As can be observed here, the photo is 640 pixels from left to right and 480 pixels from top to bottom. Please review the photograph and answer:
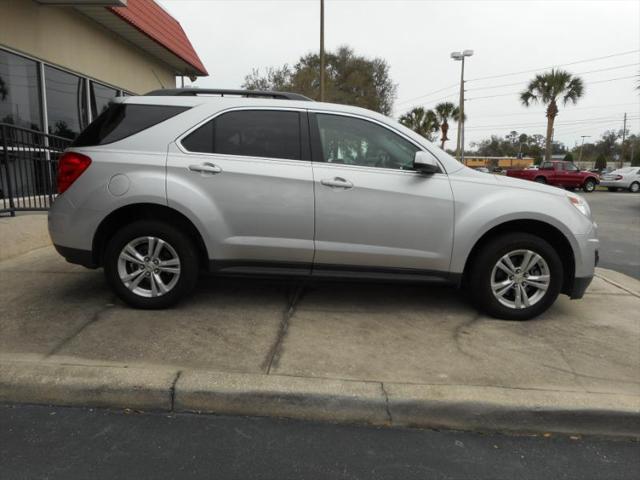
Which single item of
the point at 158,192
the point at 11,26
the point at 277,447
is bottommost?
the point at 277,447

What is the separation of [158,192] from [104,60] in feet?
26.9

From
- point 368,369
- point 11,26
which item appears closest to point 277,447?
point 368,369

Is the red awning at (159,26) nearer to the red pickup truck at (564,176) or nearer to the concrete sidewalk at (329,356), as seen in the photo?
the concrete sidewalk at (329,356)

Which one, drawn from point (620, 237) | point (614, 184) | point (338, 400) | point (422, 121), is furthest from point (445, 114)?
point (338, 400)

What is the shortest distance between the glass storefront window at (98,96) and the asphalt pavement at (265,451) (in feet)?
29.6

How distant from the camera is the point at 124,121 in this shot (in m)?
4.16

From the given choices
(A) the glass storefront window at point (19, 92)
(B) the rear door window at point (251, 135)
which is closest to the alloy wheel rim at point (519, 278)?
(B) the rear door window at point (251, 135)

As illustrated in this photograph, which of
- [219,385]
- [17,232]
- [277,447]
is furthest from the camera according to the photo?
[17,232]

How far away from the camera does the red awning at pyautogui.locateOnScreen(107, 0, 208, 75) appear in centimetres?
1029

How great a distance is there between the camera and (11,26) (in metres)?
7.67

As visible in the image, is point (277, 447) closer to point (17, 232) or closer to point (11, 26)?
point (17, 232)

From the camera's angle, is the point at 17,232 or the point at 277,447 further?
the point at 17,232

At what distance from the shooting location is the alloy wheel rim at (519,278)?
4164 millimetres

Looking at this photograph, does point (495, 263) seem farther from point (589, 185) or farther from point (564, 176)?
point (589, 185)
